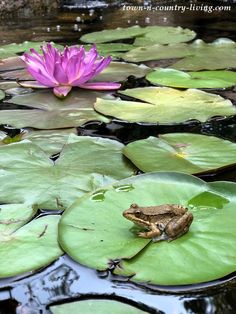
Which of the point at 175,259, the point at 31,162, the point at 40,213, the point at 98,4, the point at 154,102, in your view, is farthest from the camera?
the point at 98,4

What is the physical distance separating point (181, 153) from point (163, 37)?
2.05 metres

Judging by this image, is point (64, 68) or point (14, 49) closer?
point (64, 68)

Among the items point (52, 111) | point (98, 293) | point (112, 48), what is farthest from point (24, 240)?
point (112, 48)

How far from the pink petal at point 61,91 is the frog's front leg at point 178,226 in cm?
117

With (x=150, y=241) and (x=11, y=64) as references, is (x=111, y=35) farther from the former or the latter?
(x=150, y=241)

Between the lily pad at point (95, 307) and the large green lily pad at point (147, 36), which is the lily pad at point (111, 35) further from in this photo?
the lily pad at point (95, 307)

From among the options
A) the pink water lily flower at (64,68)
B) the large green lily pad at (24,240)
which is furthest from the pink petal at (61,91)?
the large green lily pad at (24,240)

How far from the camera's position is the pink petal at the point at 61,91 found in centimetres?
204

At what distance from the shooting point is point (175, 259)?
94 centimetres

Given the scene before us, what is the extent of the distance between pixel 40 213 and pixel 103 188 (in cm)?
17

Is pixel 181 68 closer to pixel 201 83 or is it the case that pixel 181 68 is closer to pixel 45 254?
pixel 201 83

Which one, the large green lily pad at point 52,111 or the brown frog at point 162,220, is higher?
the brown frog at point 162,220

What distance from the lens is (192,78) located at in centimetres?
224

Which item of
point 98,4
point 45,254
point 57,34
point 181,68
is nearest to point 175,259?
point 45,254
